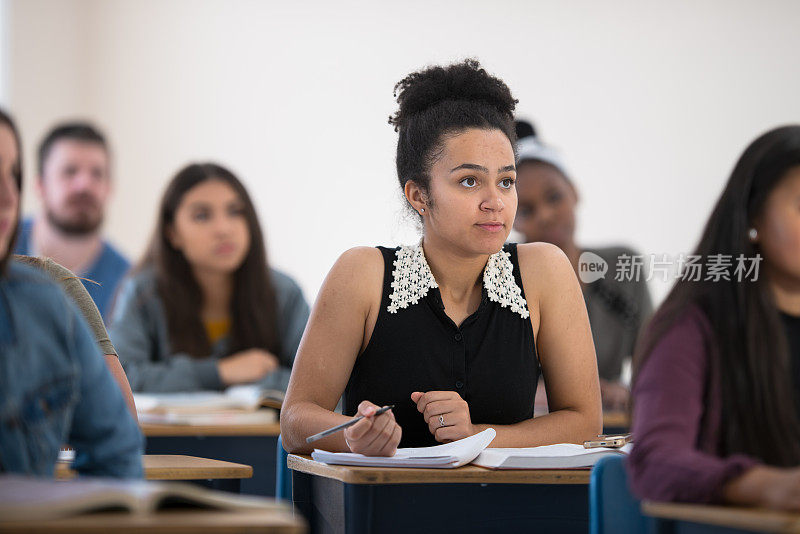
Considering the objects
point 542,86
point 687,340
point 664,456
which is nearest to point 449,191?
point 687,340

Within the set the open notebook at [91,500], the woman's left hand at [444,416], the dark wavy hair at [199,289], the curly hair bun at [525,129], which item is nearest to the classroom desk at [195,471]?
the woman's left hand at [444,416]

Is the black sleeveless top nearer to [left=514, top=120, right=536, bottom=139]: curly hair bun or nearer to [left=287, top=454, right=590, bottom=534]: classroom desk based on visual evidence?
[left=287, top=454, right=590, bottom=534]: classroom desk

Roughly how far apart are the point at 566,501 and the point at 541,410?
1103mm

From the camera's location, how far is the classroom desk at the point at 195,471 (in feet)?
6.09

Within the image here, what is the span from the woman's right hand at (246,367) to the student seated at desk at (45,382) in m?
2.08

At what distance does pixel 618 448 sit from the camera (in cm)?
A: 193


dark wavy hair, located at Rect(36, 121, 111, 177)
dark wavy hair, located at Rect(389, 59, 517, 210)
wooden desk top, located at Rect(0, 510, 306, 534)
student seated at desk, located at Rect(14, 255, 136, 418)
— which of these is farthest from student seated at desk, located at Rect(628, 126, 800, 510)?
dark wavy hair, located at Rect(36, 121, 111, 177)

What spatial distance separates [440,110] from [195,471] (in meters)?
0.99

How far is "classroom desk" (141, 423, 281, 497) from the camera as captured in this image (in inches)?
112

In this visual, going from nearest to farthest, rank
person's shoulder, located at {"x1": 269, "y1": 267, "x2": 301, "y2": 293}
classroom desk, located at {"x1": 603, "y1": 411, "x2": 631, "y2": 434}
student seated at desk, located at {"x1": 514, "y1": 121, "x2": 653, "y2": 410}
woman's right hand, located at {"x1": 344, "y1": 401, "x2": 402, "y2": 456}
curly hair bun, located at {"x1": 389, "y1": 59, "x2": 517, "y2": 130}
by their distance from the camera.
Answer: woman's right hand, located at {"x1": 344, "y1": 401, "x2": 402, "y2": 456} < curly hair bun, located at {"x1": 389, "y1": 59, "x2": 517, "y2": 130} < classroom desk, located at {"x1": 603, "y1": 411, "x2": 631, "y2": 434} < student seated at desk, located at {"x1": 514, "y1": 121, "x2": 653, "y2": 410} < person's shoulder, located at {"x1": 269, "y1": 267, "x2": 301, "y2": 293}

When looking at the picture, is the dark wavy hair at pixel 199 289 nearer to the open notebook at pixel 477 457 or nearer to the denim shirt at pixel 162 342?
the denim shirt at pixel 162 342

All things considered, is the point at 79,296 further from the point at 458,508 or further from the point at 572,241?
the point at 572,241

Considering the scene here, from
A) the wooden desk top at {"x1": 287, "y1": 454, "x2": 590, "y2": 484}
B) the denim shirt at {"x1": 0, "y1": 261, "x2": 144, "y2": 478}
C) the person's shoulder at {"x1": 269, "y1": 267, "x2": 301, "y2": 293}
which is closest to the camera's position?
the denim shirt at {"x1": 0, "y1": 261, "x2": 144, "y2": 478}

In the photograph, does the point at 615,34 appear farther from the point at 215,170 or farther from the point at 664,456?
the point at 664,456
